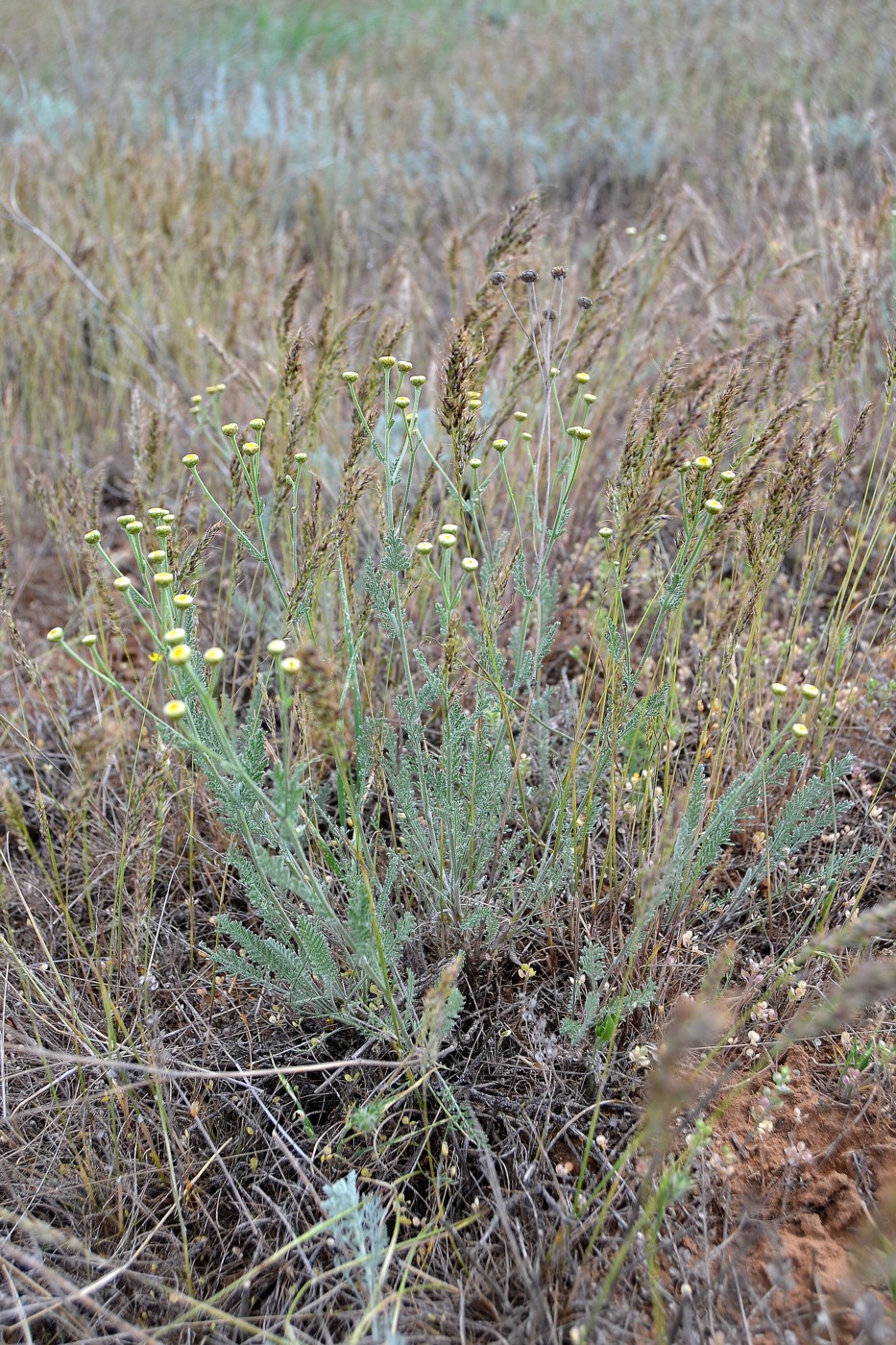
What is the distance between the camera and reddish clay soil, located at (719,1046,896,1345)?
3.67 ft

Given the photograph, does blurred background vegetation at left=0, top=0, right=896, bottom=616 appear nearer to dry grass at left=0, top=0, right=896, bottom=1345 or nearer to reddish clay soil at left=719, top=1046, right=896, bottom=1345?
dry grass at left=0, top=0, right=896, bottom=1345

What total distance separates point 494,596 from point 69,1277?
117 cm

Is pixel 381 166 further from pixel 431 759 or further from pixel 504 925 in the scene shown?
pixel 504 925

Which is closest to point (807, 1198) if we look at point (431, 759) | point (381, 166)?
point (431, 759)

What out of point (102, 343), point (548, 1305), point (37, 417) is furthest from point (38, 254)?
point (548, 1305)

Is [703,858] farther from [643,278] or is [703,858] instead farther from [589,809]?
[643,278]

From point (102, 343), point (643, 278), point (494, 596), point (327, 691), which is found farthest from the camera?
point (102, 343)

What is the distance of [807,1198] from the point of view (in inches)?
50.0

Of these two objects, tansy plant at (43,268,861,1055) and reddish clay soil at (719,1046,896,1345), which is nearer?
reddish clay soil at (719,1046,896,1345)

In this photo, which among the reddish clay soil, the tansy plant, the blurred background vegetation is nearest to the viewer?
the reddish clay soil

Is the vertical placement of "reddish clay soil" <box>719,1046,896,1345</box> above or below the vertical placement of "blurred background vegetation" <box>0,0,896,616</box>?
below

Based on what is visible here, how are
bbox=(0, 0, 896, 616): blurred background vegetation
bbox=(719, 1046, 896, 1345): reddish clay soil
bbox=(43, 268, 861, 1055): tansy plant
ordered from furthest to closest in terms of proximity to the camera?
bbox=(0, 0, 896, 616): blurred background vegetation, bbox=(43, 268, 861, 1055): tansy plant, bbox=(719, 1046, 896, 1345): reddish clay soil

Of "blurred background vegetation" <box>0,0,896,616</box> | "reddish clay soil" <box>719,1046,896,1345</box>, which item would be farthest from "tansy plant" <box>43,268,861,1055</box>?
"blurred background vegetation" <box>0,0,896,616</box>

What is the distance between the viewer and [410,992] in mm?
1350
